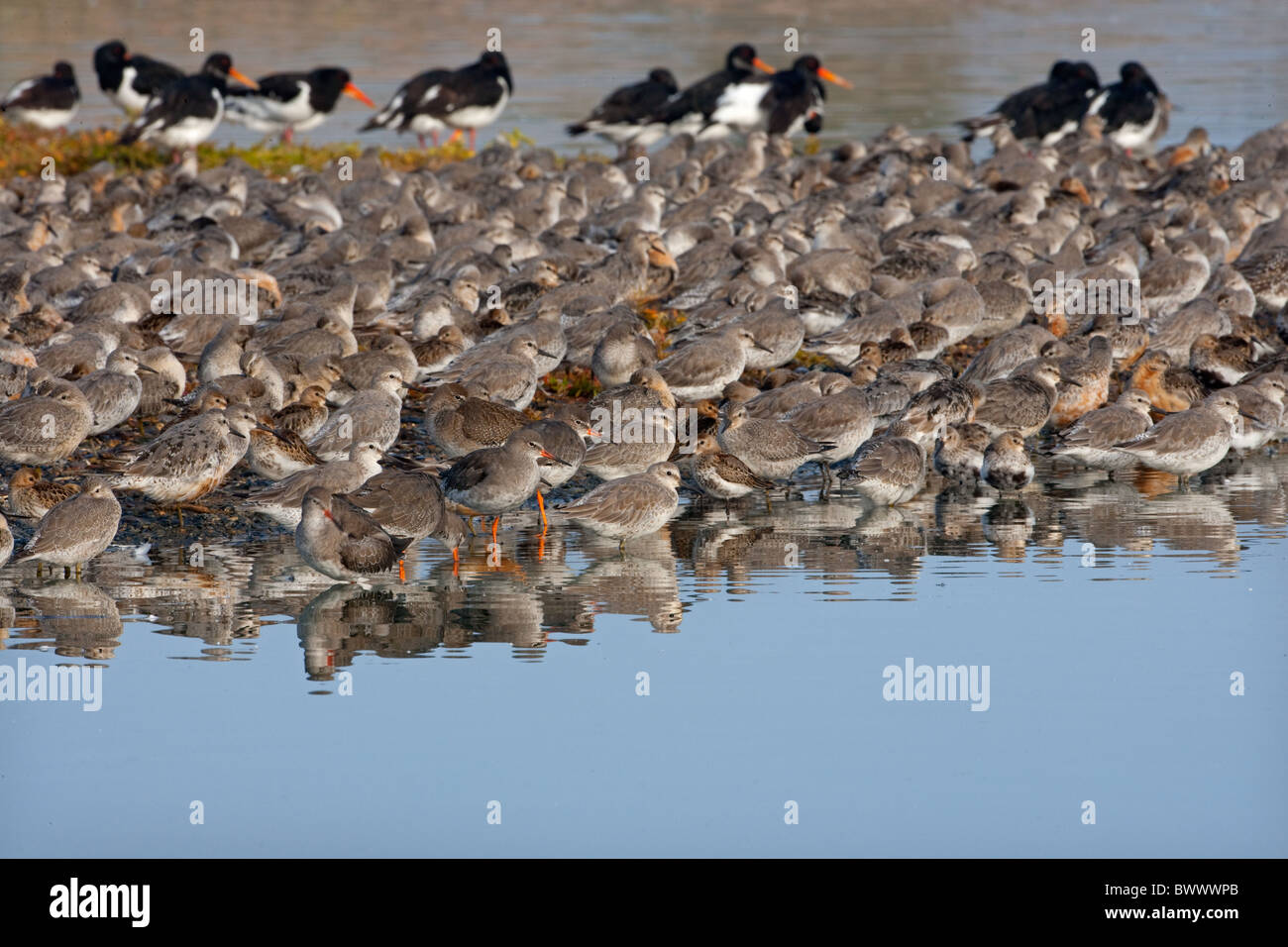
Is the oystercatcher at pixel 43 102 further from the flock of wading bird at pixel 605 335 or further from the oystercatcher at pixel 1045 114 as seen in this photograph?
the oystercatcher at pixel 1045 114

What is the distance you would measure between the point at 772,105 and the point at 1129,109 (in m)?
6.86

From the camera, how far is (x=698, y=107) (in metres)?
35.2

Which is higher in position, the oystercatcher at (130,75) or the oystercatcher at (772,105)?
the oystercatcher at (130,75)

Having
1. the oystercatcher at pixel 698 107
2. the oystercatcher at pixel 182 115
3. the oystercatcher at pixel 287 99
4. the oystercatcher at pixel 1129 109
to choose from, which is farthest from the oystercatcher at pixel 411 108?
the oystercatcher at pixel 1129 109

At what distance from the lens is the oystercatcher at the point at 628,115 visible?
114 feet

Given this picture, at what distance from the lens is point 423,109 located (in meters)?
33.9

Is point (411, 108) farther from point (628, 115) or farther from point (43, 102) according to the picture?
point (43, 102)

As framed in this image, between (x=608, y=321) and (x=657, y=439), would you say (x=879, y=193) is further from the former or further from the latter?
(x=657, y=439)

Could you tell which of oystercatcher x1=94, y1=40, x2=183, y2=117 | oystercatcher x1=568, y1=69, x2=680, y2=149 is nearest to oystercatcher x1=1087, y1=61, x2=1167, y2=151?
oystercatcher x1=568, y1=69, x2=680, y2=149

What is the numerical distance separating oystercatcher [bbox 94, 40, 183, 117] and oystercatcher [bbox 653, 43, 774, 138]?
9.46 meters

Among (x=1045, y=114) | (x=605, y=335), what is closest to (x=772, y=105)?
(x=1045, y=114)

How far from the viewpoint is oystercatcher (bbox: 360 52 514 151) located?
33812mm

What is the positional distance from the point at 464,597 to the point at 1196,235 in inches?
548

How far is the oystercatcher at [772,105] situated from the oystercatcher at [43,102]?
40.4 ft
